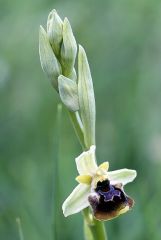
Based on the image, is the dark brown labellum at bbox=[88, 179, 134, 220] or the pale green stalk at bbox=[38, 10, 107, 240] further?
the pale green stalk at bbox=[38, 10, 107, 240]

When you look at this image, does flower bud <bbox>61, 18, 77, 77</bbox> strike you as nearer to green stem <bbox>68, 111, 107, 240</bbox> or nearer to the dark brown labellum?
green stem <bbox>68, 111, 107, 240</bbox>

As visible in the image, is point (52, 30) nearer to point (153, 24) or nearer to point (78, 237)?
point (78, 237)

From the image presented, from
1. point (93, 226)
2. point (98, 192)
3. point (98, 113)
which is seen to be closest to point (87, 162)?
point (98, 192)

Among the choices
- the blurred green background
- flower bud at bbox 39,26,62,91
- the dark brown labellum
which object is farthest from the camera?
the blurred green background

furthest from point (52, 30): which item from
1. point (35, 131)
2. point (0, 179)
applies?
point (35, 131)

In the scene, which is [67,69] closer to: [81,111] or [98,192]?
[81,111]

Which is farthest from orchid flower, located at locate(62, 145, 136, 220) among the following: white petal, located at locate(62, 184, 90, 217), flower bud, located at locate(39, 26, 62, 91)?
flower bud, located at locate(39, 26, 62, 91)

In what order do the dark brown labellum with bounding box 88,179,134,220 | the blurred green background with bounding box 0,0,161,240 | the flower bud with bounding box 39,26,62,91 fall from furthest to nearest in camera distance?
the blurred green background with bounding box 0,0,161,240
the flower bud with bounding box 39,26,62,91
the dark brown labellum with bounding box 88,179,134,220

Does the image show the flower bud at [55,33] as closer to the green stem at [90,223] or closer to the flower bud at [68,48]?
the flower bud at [68,48]
